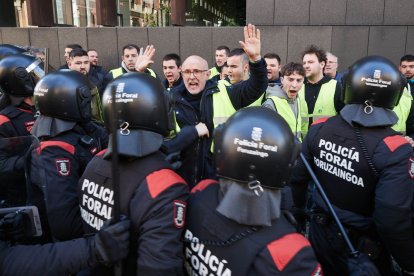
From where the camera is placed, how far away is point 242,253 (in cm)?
137

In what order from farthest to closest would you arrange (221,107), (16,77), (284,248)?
1. (221,107)
2. (16,77)
3. (284,248)

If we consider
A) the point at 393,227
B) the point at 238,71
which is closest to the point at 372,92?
the point at 393,227

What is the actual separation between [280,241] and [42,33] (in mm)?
10058

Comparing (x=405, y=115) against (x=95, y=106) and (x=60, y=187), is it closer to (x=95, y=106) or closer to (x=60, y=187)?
(x=95, y=106)

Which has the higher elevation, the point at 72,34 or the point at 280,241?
the point at 72,34

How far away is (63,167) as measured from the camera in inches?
84.8

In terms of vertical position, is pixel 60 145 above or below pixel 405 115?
above

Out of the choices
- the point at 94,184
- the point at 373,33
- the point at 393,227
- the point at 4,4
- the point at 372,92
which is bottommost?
the point at 393,227

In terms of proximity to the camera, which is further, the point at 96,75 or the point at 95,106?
the point at 96,75

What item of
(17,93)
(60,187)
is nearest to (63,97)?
(60,187)

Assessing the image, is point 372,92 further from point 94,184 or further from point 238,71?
point 238,71

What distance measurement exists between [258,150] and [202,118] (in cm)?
216

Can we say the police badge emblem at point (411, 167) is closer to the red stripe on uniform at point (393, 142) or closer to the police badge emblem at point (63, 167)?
the red stripe on uniform at point (393, 142)

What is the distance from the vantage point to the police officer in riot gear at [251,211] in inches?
53.1
